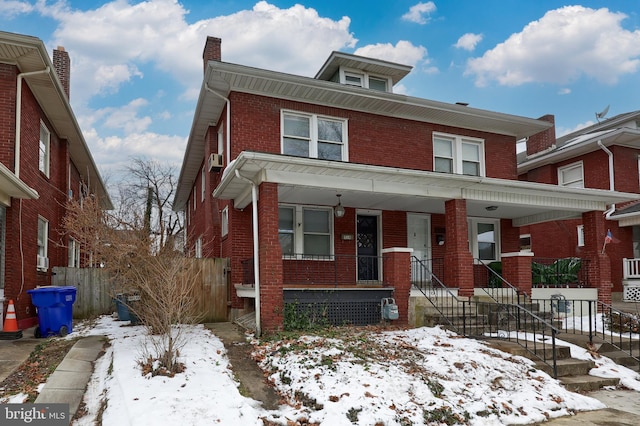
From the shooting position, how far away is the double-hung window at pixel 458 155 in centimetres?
1541

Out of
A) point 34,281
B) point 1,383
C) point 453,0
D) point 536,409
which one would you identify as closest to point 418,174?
point 536,409

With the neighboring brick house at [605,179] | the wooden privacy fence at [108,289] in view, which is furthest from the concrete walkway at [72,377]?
the neighboring brick house at [605,179]

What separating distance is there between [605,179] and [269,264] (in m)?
15.9

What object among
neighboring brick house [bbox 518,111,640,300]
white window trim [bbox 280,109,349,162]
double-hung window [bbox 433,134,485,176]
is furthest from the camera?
neighboring brick house [bbox 518,111,640,300]

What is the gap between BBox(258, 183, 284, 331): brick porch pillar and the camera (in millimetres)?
9945

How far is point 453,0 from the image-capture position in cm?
1600

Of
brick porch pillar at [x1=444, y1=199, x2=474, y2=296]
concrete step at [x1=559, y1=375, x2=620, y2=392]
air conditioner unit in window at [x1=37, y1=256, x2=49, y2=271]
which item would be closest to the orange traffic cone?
air conditioner unit in window at [x1=37, y1=256, x2=49, y2=271]

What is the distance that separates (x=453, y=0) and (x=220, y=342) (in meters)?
13.0

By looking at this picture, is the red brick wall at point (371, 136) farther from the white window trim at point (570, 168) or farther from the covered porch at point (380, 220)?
the white window trim at point (570, 168)

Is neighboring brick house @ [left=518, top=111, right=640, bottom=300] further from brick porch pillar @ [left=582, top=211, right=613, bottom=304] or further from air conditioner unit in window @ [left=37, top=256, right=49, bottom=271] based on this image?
air conditioner unit in window @ [left=37, top=256, right=49, bottom=271]

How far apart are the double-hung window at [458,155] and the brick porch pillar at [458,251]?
3.12 meters

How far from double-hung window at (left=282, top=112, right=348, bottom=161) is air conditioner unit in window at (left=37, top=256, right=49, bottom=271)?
7.07 m

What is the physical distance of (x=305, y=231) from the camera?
1380cm

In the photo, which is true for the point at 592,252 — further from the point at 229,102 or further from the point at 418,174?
the point at 229,102
